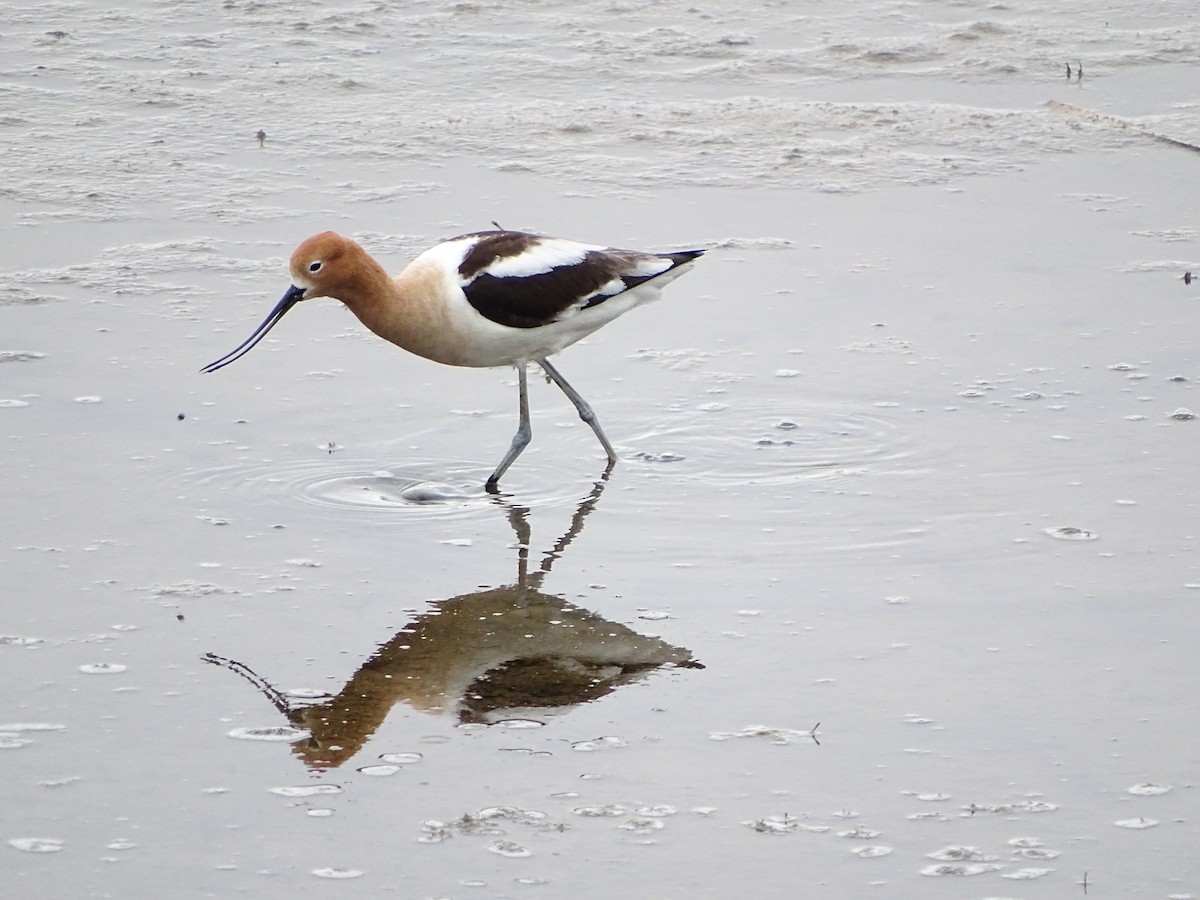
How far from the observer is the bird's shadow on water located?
4797mm

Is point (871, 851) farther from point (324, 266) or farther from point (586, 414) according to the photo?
point (324, 266)

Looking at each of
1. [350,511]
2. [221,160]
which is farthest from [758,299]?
[221,160]

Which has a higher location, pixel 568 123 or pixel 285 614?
pixel 568 123

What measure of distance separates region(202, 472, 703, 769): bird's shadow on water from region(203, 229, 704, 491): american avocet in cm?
108

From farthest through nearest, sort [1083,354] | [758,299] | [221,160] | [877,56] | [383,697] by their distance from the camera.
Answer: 1. [877,56]
2. [221,160]
3. [758,299]
4. [1083,354]
5. [383,697]

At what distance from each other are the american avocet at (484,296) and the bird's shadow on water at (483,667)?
108 cm

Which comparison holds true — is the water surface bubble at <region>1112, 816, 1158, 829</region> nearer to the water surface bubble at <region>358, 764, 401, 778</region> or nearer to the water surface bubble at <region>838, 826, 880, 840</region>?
the water surface bubble at <region>838, 826, 880, 840</region>

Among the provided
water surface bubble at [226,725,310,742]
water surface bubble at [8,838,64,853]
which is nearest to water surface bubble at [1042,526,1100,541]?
water surface bubble at [226,725,310,742]

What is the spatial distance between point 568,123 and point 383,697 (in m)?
6.11

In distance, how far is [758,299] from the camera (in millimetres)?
8156

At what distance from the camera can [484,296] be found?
21.4 feet

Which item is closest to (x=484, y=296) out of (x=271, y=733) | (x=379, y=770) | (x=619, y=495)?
(x=619, y=495)

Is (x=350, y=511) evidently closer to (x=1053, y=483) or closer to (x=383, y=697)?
(x=383, y=697)

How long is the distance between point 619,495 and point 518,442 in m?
0.46
